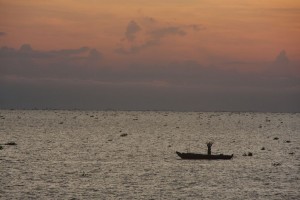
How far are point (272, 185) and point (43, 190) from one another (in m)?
17.8

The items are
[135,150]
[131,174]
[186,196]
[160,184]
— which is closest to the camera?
[186,196]

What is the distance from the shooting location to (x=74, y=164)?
6500 centimetres

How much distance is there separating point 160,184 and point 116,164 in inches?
628

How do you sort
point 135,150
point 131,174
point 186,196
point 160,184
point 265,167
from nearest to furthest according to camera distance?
point 186,196, point 160,184, point 131,174, point 265,167, point 135,150

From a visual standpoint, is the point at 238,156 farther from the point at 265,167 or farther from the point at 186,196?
the point at 186,196

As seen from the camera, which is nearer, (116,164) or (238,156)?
(116,164)

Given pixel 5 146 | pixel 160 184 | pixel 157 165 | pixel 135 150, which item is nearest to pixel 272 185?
pixel 160 184

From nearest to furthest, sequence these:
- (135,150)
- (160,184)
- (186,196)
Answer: (186,196)
(160,184)
(135,150)

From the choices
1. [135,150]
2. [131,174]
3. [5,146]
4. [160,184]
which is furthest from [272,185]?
[5,146]

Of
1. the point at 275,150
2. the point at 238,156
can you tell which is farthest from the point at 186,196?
the point at 275,150

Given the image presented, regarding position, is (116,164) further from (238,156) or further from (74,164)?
(238,156)

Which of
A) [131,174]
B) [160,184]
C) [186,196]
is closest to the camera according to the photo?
[186,196]

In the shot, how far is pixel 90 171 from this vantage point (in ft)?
192

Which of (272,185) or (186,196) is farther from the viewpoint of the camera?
(272,185)
